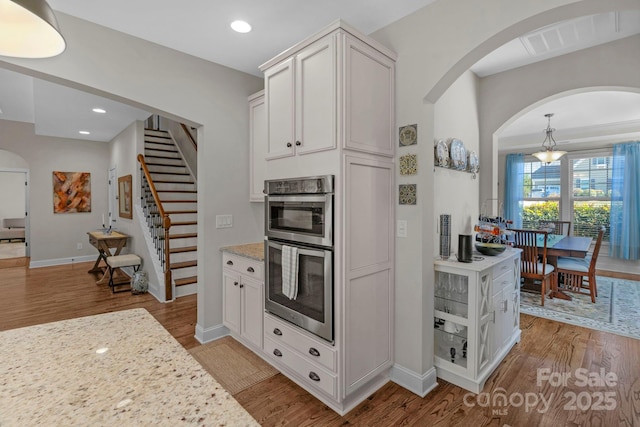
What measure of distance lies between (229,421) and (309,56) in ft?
7.00

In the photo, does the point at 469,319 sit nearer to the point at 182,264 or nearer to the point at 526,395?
the point at 526,395

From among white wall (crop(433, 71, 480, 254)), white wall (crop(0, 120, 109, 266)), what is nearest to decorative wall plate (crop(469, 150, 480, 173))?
white wall (crop(433, 71, 480, 254))

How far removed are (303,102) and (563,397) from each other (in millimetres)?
2814

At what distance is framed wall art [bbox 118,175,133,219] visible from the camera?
5.45 m

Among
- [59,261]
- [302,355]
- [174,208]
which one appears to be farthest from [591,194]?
[59,261]

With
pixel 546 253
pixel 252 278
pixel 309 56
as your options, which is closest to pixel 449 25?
pixel 309 56

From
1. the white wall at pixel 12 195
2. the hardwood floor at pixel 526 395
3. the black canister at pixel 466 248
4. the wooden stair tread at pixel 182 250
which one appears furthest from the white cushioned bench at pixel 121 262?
the white wall at pixel 12 195

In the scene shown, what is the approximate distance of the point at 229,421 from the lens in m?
0.68

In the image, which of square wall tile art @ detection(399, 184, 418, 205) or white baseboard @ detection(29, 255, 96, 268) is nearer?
square wall tile art @ detection(399, 184, 418, 205)

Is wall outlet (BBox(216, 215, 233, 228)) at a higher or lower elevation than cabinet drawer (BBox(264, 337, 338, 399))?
higher

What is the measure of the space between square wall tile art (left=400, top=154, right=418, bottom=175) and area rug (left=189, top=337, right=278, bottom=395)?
1.91m

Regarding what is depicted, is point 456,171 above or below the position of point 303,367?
above

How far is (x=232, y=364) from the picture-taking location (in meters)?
2.64

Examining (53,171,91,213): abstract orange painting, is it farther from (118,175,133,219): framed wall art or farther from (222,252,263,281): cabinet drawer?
(222,252,263,281): cabinet drawer
